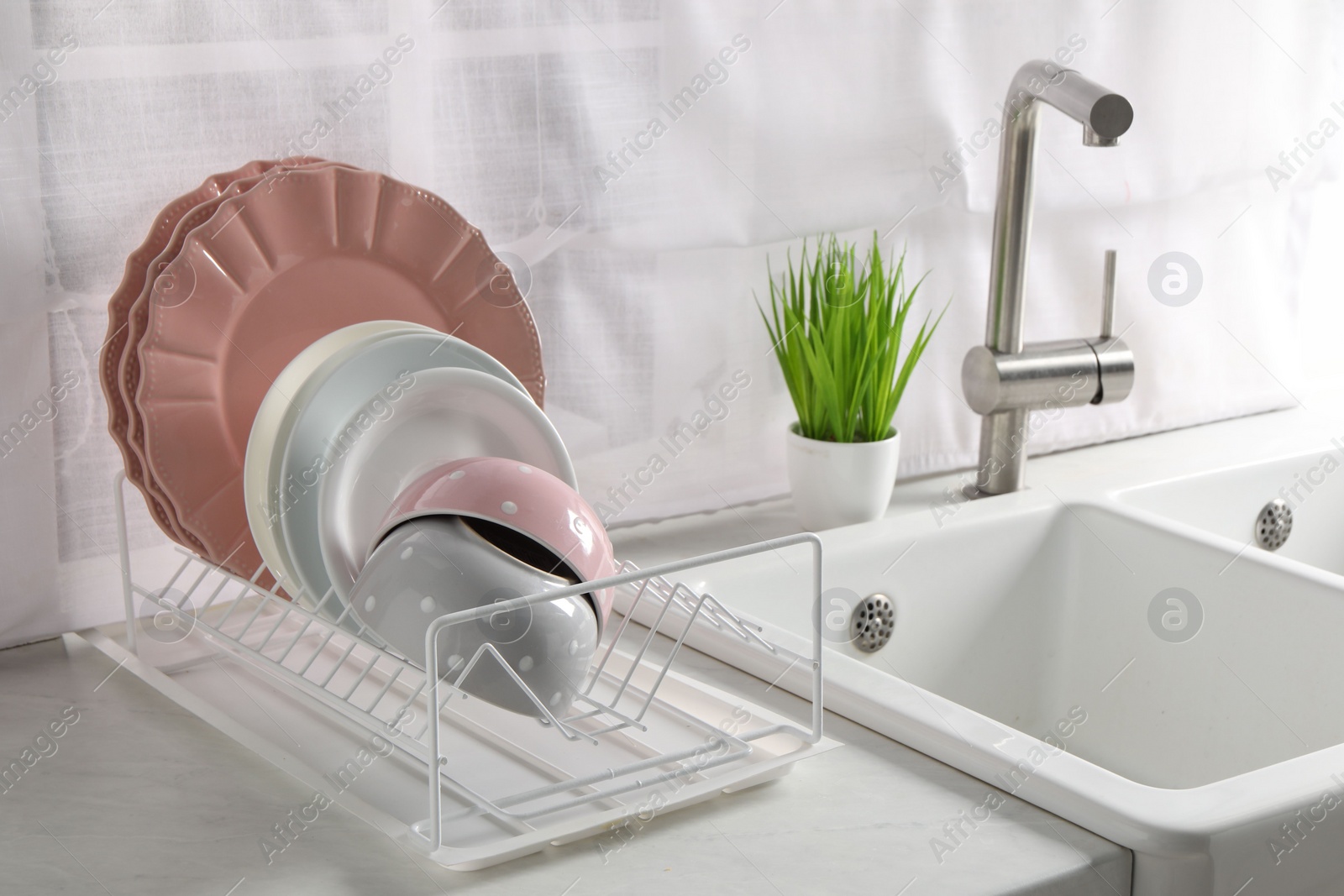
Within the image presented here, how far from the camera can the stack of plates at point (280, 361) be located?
0.78m

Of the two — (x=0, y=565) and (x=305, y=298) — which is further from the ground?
(x=305, y=298)

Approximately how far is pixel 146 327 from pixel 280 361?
0.28ft

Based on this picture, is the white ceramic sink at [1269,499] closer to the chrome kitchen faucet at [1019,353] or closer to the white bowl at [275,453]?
the chrome kitchen faucet at [1019,353]

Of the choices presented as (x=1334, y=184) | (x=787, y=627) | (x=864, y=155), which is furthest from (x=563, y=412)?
(x=1334, y=184)

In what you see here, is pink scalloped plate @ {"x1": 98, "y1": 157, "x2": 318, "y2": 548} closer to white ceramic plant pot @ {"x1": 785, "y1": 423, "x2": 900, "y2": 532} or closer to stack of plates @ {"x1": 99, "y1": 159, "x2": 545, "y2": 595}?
stack of plates @ {"x1": 99, "y1": 159, "x2": 545, "y2": 595}

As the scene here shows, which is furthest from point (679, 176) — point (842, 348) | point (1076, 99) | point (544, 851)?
point (544, 851)

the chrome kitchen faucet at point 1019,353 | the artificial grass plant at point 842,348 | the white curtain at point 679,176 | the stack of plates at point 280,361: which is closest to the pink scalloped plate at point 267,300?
the stack of plates at point 280,361

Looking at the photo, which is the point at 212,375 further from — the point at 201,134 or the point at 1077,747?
the point at 1077,747

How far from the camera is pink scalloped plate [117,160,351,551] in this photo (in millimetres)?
818

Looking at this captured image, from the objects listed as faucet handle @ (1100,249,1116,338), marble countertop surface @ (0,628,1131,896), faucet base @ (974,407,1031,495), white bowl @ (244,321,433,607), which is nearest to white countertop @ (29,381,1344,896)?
marble countertop surface @ (0,628,1131,896)

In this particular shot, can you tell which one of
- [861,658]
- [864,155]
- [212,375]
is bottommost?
[861,658]

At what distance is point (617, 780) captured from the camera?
2.33 ft

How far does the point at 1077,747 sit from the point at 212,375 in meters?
0.77

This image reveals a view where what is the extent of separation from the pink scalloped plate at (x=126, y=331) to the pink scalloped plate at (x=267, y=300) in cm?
2
